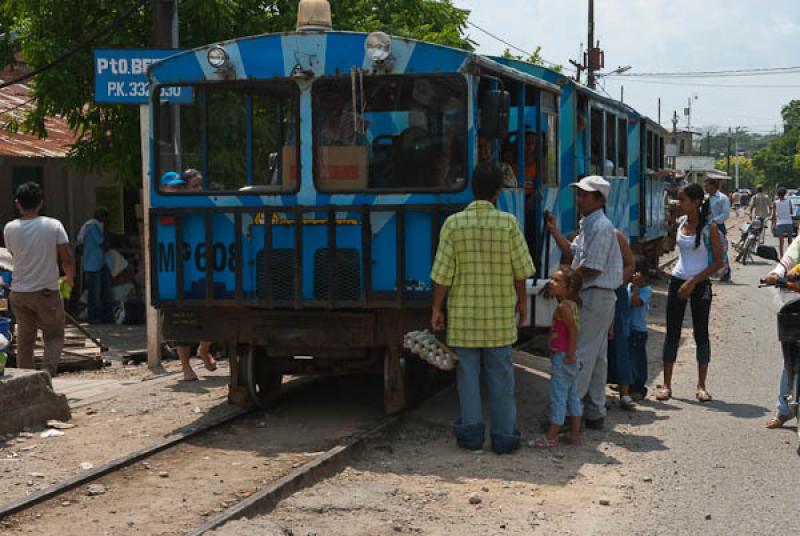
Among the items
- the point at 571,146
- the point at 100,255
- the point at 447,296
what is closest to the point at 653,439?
the point at 447,296

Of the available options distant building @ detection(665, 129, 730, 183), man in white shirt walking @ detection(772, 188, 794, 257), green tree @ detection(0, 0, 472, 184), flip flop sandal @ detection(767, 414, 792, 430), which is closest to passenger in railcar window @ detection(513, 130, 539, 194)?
flip flop sandal @ detection(767, 414, 792, 430)

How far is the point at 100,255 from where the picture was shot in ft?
54.9

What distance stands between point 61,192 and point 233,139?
12.8 metres

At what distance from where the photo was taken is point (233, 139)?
9.28 metres

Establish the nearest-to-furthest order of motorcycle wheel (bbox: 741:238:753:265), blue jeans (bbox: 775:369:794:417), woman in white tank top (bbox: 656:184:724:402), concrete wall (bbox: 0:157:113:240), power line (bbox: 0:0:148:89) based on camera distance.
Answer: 1. blue jeans (bbox: 775:369:794:417)
2. woman in white tank top (bbox: 656:184:724:402)
3. power line (bbox: 0:0:148:89)
4. concrete wall (bbox: 0:157:113:240)
5. motorcycle wheel (bbox: 741:238:753:265)

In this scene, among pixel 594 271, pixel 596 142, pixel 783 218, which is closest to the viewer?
pixel 594 271

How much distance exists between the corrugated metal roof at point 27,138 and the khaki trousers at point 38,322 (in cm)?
786

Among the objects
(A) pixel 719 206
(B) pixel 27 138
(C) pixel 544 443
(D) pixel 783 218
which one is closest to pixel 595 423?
(C) pixel 544 443

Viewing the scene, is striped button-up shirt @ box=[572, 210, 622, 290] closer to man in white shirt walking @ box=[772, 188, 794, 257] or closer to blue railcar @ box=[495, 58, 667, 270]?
blue railcar @ box=[495, 58, 667, 270]

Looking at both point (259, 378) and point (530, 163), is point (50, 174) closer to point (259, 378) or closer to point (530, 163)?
point (259, 378)

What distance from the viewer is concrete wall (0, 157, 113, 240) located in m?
19.7

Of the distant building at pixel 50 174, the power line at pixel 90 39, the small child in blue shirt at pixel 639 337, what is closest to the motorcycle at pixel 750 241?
the distant building at pixel 50 174

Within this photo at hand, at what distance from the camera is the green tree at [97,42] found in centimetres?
1573

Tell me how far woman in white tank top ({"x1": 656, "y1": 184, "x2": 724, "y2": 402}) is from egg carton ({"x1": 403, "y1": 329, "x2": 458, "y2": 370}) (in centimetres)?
256
